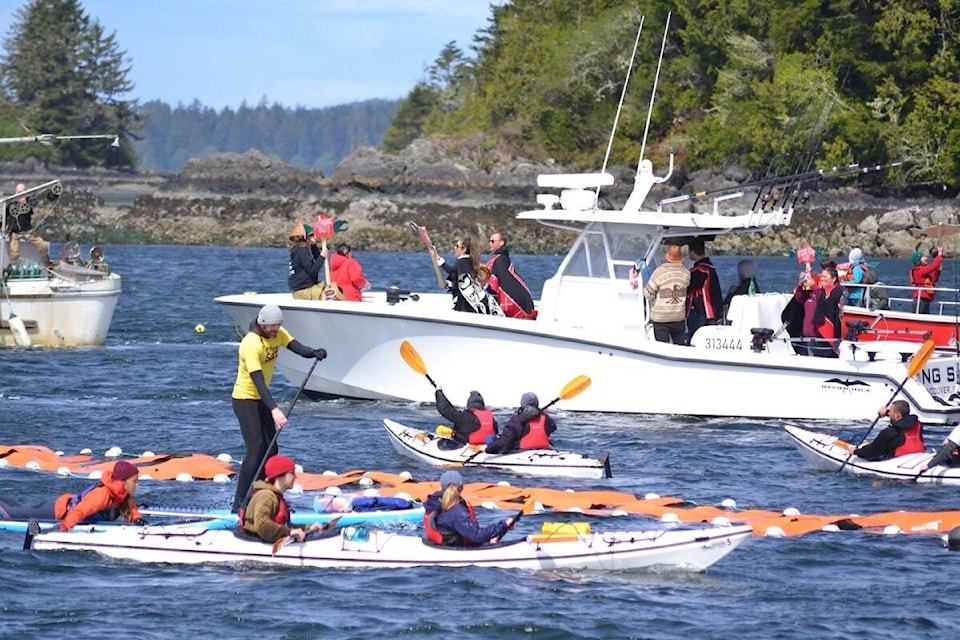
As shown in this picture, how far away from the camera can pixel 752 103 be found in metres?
82.7

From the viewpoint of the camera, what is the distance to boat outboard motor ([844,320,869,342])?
21641 millimetres

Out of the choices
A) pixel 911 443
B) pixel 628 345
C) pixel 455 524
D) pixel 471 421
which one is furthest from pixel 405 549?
pixel 628 345

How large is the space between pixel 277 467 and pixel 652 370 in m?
8.03

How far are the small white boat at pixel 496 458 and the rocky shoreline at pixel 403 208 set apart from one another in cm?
4806

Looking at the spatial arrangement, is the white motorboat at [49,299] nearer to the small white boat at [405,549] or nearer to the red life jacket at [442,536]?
the small white boat at [405,549]

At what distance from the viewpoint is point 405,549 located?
44.8 ft

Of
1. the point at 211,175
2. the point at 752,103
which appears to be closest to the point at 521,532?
the point at 752,103

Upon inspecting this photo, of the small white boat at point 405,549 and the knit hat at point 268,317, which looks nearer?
the small white boat at point 405,549

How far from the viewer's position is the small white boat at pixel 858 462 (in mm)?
17375

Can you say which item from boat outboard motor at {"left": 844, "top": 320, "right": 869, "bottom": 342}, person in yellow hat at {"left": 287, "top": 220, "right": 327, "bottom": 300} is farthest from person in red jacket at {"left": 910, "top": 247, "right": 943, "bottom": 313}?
person in yellow hat at {"left": 287, "top": 220, "right": 327, "bottom": 300}

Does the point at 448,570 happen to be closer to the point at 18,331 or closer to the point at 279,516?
the point at 279,516

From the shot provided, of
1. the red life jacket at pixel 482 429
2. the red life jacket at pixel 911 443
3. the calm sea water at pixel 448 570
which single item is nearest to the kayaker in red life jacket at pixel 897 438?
the red life jacket at pixel 911 443

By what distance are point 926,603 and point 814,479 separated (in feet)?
16.2

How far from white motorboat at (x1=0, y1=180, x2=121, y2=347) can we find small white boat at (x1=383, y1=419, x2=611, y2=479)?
38.4ft
